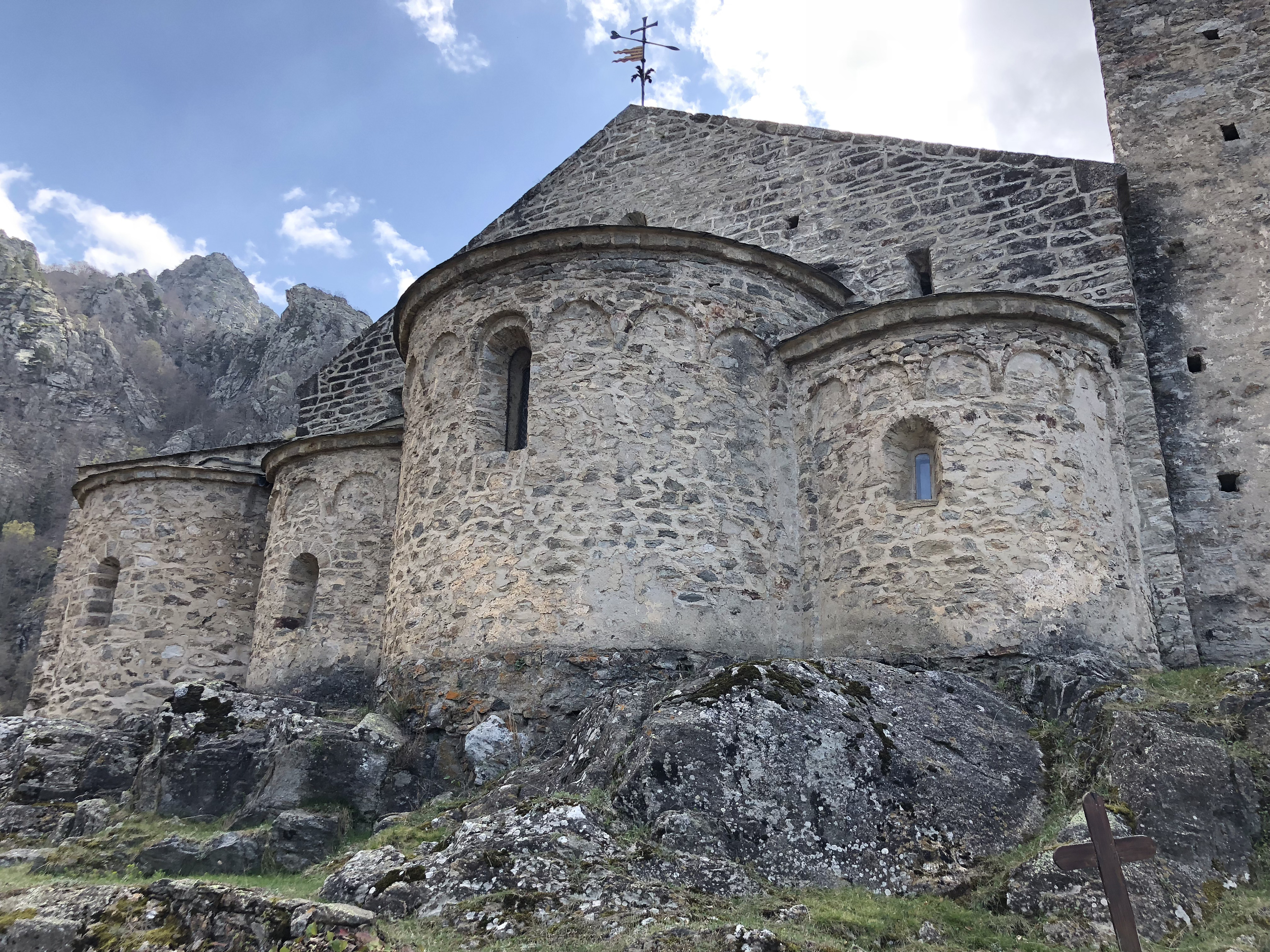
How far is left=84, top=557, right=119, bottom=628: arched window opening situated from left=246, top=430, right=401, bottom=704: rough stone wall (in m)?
2.15

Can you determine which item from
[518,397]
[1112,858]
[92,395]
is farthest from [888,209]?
[92,395]

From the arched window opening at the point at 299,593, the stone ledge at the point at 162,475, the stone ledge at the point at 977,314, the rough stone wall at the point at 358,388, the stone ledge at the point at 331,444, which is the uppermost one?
the rough stone wall at the point at 358,388

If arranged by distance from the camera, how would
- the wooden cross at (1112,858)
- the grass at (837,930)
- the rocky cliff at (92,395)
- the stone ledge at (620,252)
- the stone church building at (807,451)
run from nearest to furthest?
1. the wooden cross at (1112,858)
2. the grass at (837,930)
3. the stone church building at (807,451)
4. the stone ledge at (620,252)
5. the rocky cliff at (92,395)

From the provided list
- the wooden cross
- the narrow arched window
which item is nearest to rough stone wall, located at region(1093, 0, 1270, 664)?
the wooden cross

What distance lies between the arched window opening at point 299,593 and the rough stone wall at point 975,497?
6500mm

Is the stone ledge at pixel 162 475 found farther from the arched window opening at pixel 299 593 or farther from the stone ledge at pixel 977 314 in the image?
the stone ledge at pixel 977 314

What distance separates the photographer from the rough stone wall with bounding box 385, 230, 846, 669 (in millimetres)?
10188

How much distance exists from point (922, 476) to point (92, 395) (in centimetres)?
4120

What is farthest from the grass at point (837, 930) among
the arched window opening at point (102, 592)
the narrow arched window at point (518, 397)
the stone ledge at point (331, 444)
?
the arched window opening at point (102, 592)

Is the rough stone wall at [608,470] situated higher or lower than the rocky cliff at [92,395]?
lower

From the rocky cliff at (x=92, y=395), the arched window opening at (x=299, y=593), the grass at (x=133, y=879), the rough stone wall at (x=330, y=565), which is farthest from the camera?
the rocky cliff at (x=92, y=395)

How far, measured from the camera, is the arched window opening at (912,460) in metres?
10.2

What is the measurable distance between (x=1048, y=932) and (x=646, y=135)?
1306 centimetres

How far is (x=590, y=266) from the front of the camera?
37.7 ft
